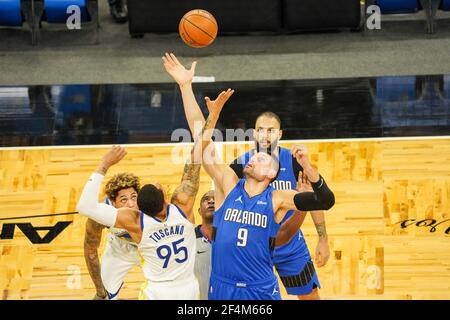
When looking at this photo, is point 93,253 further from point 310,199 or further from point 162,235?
point 310,199

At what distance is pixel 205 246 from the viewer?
865 cm

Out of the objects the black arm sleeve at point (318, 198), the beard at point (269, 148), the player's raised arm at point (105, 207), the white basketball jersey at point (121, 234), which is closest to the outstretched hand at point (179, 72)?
the player's raised arm at point (105, 207)

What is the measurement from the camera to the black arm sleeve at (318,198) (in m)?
7.21

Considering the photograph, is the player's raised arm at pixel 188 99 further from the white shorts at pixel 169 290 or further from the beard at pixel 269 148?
the white shorts at pixel 169 290

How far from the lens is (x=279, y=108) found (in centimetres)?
1259

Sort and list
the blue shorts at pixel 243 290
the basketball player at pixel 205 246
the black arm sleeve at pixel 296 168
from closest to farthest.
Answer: the blue shorts at pixel 243 290
the basketball player at pixel 205 246
the black arm sleeve at pixel 296 168

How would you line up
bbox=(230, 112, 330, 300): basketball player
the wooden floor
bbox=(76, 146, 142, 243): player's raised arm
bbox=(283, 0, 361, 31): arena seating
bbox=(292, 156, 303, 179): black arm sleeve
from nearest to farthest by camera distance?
bbox=(76, 146, 142, 243): player's raised arm, bbox=(230, 112, 330, 300): basketball player, bbox=(292, 156, 303, 179): black arm sleeve, the wooden floor, bbox=(283, 0, 361, 31): arena seating

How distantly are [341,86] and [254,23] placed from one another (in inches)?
73.9

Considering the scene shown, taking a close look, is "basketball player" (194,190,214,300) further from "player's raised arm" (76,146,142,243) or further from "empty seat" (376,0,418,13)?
"empty seat" (376,0,418,13)

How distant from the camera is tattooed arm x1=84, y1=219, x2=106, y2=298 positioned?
368 inches

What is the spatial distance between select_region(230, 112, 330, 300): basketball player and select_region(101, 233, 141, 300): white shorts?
1.36 metres

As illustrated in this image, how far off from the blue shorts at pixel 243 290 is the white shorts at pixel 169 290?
0.72 feet

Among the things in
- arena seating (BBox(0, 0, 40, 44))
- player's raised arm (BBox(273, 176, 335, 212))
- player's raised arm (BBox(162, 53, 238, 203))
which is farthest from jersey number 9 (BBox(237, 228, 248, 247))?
arena seating (BBox(0, 0, 40, 44))

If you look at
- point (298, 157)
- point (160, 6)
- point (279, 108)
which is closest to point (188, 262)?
point (298, 157)
